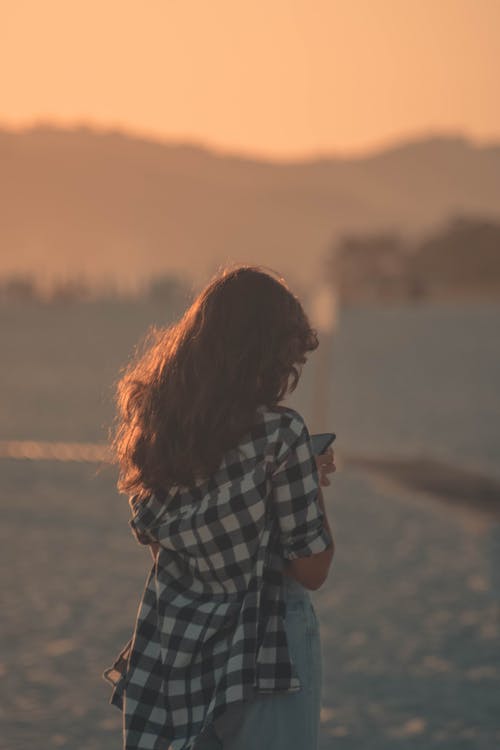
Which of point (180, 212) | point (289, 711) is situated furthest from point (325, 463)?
point (180, 212)

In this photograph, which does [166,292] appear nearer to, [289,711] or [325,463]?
[325,463]

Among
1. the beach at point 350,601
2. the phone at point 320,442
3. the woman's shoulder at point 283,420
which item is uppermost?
the woman's shoulder at point 283,420

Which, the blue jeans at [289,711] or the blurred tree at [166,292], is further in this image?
the blurred tree at [166,292]

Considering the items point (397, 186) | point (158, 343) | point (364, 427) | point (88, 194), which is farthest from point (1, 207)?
point (158, 343)

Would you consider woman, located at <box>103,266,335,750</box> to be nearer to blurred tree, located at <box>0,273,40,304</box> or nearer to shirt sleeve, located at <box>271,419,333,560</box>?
shirt sleeve, located at <box>271,419,333,560</box>

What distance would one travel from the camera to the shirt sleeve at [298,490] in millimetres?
2424

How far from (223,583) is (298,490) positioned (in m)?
0.20

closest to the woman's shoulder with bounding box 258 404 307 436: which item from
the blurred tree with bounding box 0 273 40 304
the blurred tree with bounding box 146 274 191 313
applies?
the blurred tree with bounding box 146 274 191 313

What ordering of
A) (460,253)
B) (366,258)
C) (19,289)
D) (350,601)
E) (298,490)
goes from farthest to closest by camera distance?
(366,258)
(460,253)
(19,289)
(350,601)
(298,490)

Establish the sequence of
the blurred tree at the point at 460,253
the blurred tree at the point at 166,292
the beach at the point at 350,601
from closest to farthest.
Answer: the beach at the point at 350,601
the blurred tree at the point at 166,292
the blurred tree at the point at 460,253

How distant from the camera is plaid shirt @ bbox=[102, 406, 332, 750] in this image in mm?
2436

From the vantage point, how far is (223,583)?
2492mm

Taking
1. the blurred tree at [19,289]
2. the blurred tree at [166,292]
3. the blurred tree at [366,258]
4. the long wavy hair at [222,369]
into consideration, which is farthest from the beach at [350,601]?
the blurred tree at [366,258]

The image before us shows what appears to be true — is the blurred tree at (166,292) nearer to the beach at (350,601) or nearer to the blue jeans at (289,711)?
the beach at (350,601)
